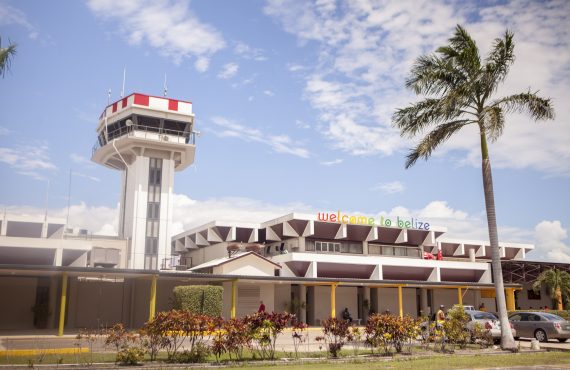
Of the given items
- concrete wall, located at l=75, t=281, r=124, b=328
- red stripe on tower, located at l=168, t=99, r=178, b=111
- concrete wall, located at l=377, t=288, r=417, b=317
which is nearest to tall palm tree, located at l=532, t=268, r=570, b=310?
concrete wall, located at l=377, t=288, r=417, b=317

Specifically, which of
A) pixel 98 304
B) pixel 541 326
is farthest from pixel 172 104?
pixel 541 326

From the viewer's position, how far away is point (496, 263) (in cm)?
2248

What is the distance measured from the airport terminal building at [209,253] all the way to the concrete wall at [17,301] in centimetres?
12

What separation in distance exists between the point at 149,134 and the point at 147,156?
259cm

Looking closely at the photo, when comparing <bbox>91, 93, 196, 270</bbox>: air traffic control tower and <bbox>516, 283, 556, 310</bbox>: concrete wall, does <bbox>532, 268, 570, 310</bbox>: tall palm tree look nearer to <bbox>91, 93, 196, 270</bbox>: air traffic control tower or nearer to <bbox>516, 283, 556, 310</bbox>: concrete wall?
<bbox>516, 283, 556, 310</bbox>: concrete wall

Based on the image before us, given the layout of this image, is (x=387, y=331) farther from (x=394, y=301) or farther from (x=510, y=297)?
(x=510, y=297)

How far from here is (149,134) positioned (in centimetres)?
5066

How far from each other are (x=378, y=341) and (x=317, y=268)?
28129 mm

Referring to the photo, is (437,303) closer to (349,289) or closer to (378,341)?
(349,289)

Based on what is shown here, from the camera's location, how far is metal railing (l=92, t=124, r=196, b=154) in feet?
164

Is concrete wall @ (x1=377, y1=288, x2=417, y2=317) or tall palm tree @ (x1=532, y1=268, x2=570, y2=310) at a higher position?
tall palm tree @ (x1=532, y1=268, x2=570, y2=310)

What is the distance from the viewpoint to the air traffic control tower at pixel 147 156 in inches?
1976

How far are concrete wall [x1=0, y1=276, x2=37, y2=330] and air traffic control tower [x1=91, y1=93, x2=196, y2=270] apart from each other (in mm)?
14660

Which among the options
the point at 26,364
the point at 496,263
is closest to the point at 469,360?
the point at 496,263
